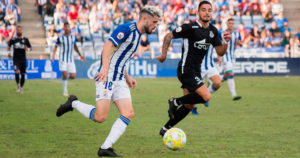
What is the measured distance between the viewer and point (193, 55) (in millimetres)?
9141

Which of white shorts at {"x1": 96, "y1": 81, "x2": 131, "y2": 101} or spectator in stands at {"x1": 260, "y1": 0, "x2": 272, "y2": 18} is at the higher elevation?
spectator in stands at {"x1": 260, "y1": 0, "x2": 272, "y2": 18}

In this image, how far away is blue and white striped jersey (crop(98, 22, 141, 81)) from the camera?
6.80 meters

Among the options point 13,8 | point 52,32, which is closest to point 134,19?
point 52,32

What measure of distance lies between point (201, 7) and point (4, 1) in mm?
21270

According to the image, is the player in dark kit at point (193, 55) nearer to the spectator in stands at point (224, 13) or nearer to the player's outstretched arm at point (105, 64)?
the player's outstretched arm at point (105, 64)

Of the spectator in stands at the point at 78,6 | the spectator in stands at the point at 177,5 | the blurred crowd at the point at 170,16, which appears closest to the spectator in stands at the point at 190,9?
the blurred crowd at the point at 170,16

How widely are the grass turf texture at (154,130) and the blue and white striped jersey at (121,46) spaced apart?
1125mm

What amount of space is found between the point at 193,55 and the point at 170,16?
21709 millimetres

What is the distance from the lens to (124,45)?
696 cm

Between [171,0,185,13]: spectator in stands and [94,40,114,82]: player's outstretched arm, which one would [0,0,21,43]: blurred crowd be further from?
[94,40,114,82]: player's outstretched arm

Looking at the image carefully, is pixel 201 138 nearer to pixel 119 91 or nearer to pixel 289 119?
pixel 119 91

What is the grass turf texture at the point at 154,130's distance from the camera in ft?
23.9

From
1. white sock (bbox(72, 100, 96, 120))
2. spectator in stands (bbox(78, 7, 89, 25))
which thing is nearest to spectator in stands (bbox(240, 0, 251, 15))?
spectator in stands (bbox(78, 7, 89, 25))

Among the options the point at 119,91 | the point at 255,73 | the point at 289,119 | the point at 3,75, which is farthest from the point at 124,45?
the point at 255,73
